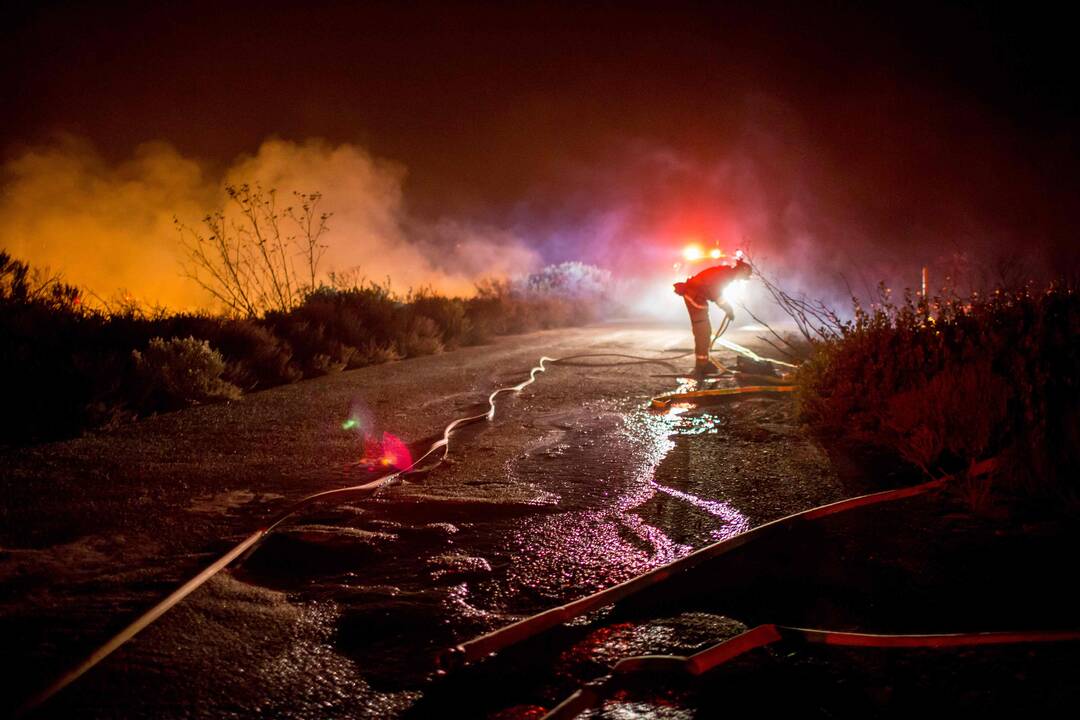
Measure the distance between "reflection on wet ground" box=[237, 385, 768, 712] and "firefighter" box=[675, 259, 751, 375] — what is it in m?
4.88

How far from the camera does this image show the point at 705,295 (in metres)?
9.85

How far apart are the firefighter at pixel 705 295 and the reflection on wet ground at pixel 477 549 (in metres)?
4.88

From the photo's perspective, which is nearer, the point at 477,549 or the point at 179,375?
Answer: the point at 477,549

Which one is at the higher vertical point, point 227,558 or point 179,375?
point 179,375

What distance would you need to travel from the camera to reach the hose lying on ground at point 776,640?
2250mm

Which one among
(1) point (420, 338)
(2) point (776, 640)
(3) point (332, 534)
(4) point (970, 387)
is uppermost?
(1) point (420, 338)

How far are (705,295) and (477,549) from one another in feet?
23.5

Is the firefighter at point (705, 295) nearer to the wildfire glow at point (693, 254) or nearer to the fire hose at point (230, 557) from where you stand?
the wildfire glow at point (693, 254)

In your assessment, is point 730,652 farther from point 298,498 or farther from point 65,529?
point 65,529

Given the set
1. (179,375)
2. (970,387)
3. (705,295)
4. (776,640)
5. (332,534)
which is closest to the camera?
(776,640)

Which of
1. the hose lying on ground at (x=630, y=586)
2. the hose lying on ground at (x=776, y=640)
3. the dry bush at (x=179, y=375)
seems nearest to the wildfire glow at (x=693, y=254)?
the dry bush at (x=179, y=375)

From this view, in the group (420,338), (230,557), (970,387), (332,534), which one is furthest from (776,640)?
(420,338)

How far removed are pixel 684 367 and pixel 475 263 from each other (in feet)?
94.6

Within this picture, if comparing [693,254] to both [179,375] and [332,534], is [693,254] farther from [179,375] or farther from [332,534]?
[332,534]
